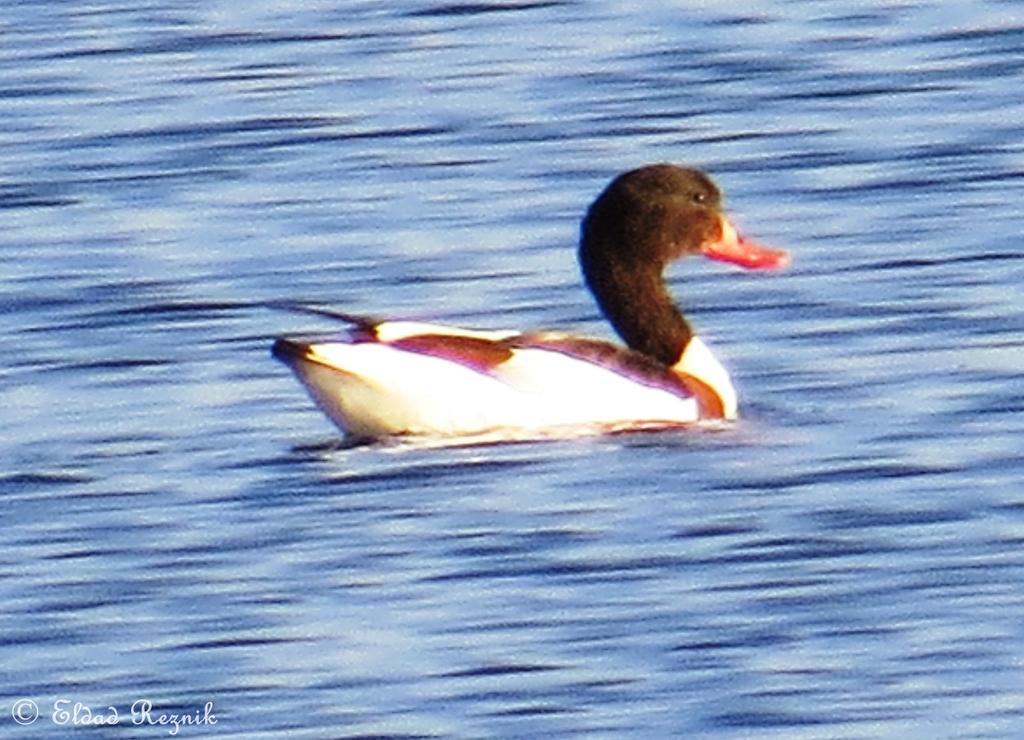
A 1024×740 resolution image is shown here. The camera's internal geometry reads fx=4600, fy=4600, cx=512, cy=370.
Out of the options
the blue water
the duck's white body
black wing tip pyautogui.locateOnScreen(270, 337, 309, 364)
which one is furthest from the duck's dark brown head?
black wing tip pyautogui.locateOnScreen(270, 337, 309, 364)

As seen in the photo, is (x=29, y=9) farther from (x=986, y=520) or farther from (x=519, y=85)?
(x=986, y=520)

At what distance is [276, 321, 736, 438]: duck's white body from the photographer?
46.6ft

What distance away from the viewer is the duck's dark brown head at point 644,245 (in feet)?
50.1

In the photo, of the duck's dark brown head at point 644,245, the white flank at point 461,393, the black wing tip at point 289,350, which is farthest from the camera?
the duck's dark brown head at point 644,245

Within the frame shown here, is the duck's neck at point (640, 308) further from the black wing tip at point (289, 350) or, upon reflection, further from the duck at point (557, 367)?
the black wing tip at point (289, 350)

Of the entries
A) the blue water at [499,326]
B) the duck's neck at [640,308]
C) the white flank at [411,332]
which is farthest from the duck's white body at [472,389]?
the duck's neck at [640,308]

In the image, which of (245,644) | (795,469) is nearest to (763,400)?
(795,469)

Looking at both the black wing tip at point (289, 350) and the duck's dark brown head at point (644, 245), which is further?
the duck's dark brown head at point (644, 245)

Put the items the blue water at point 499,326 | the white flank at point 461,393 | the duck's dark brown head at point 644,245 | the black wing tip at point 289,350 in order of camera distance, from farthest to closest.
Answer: the duck's dark brown head at point 644,245
the white flank at point 461,393
the black wing tip at point 289,350
the blue water at point 499,326

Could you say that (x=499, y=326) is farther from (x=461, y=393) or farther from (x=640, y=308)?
(x=461, y=393)

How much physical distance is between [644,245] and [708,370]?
0.67 m

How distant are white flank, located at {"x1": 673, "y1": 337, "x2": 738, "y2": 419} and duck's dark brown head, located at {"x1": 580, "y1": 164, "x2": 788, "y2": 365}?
0.09 metres

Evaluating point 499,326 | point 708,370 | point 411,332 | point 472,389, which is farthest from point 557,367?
point 499,326

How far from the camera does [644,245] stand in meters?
15.3
